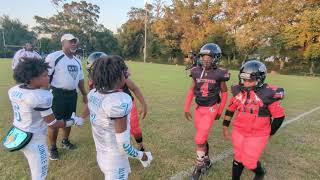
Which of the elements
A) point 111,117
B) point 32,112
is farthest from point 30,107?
point 111,117

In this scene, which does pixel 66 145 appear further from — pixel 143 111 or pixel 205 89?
pixel 205 89

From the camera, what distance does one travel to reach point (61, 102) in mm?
5883

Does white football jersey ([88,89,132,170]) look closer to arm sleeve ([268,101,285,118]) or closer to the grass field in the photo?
the grass field

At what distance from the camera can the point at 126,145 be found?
302 cm

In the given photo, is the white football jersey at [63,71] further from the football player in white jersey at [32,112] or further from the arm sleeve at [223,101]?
the arm sleeve at [223,101]

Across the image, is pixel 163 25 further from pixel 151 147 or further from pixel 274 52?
pixel 151 147

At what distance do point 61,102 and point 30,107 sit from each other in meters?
2.37

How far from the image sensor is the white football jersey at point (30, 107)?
351 cm

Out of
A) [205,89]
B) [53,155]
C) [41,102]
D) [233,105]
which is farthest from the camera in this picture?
[53,155]

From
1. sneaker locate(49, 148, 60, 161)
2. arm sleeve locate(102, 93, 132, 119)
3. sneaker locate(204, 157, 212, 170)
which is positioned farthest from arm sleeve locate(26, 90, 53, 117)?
sneaker locate(204, 157, 212, 170)

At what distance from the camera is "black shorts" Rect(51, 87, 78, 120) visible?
231 inches

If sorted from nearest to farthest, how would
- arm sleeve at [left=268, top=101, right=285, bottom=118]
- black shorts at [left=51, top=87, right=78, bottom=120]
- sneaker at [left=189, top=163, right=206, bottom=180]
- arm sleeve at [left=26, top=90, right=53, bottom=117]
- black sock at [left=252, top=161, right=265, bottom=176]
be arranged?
arm sleeve at [left=26, top=90, right=53, bottom=117]
arm sleeve at [left=268, top=101, right=285, bottom=118]
black sock at [left=252, top=161, right=265, bottom=176]
sneaker at [left=189, top=163, right=206, bottom=180]
black shorts at [left=51, top=87, right=78, bottom=120]

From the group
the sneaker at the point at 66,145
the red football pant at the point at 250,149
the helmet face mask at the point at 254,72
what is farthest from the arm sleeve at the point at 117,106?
the sneaker at the point at 66,145

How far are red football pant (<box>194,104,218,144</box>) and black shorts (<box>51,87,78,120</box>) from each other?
2420mm
